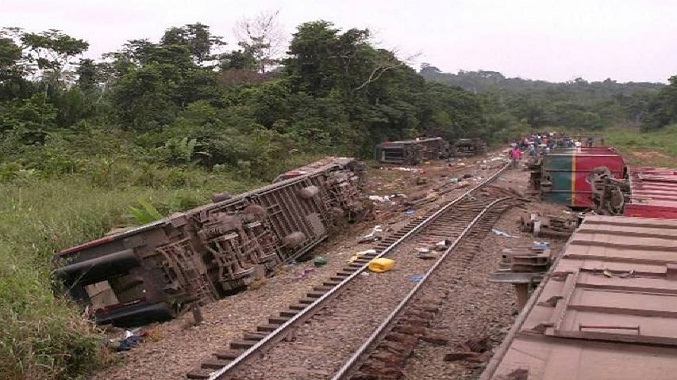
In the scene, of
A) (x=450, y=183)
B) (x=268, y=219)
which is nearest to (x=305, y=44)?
(x=450, y=183)

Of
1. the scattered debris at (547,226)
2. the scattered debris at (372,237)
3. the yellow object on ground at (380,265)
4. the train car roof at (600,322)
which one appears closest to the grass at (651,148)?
the scattered debris at (547,226)

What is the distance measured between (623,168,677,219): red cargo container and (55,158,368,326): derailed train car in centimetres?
608

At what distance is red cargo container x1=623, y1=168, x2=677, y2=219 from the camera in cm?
895

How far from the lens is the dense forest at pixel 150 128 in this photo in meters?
7.67

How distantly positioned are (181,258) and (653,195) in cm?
771

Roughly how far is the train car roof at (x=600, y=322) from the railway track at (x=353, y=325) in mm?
2217

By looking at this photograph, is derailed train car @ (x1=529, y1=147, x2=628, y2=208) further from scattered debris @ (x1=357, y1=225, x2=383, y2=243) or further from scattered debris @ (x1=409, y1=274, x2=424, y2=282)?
scattered debris @ (x1=409, y1=274, x2=424, y2=282)

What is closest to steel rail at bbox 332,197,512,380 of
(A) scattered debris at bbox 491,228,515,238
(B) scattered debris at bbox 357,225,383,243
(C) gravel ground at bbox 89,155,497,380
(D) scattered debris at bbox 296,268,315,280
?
(A) scattered debris at bbox 491,228,515,238

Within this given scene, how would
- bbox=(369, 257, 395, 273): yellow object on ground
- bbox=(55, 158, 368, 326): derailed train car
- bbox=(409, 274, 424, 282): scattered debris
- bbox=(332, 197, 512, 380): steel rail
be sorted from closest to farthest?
bbox=(332, 197, 512, 380): steel rail
bbox=(55, 158, 368, 326): derailed train car
bbox=(409, 274, 424, 282): scattered debris
bbox=(369, 257, 395, 273): yellow object on ground

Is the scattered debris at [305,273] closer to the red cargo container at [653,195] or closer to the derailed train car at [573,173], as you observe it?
the red cargo container at [653,195]

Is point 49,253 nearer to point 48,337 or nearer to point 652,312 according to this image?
point 48,337

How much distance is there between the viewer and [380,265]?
10258mm

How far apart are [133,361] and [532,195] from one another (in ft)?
49.8

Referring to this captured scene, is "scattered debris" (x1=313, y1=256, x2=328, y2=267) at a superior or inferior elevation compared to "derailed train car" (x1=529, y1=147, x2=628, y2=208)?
inferior
